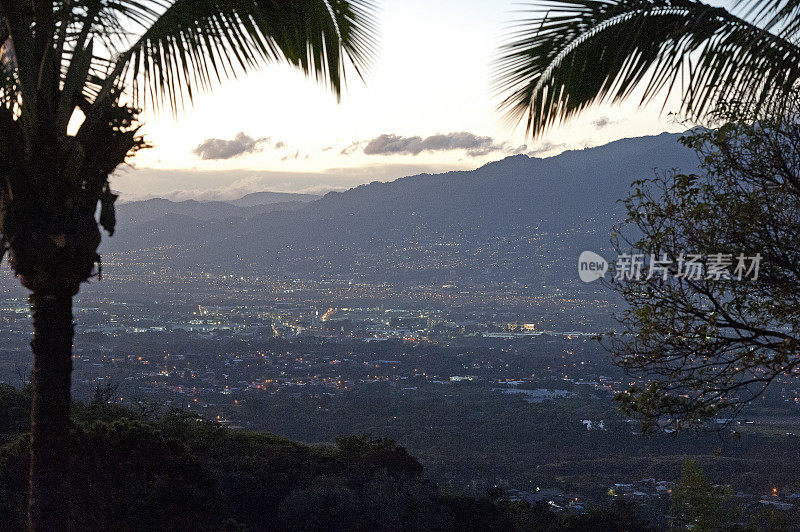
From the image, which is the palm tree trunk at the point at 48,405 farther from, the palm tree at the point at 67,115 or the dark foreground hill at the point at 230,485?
the dark foreground hill at the point at 230,485

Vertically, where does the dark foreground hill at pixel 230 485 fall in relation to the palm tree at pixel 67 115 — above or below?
below

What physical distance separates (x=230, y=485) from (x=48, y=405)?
7022 millimetres

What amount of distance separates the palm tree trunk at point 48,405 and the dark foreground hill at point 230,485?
311 cm

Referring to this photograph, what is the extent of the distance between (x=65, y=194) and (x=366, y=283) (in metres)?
164

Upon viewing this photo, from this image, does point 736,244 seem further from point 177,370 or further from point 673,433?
point 177,370

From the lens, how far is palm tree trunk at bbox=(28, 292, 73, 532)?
4195 mm

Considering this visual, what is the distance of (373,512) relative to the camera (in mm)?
10422

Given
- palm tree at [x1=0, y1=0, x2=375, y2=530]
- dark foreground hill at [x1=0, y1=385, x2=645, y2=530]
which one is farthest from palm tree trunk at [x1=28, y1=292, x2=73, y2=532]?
dark foreground hill at [x1=0, y1=385, x2=645, y2=530]

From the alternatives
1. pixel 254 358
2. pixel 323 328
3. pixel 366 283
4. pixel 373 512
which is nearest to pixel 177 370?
pixel 254 358

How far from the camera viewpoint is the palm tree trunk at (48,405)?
13.8ft

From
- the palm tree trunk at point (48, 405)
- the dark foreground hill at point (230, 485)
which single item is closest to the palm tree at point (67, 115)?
the palm tree trunk at point (48, 405)

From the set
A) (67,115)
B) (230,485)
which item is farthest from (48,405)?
(230,485)

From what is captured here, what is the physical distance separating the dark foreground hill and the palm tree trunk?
3112 millimetres

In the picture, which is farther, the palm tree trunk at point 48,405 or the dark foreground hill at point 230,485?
the dark foreground hill at point 230,485
